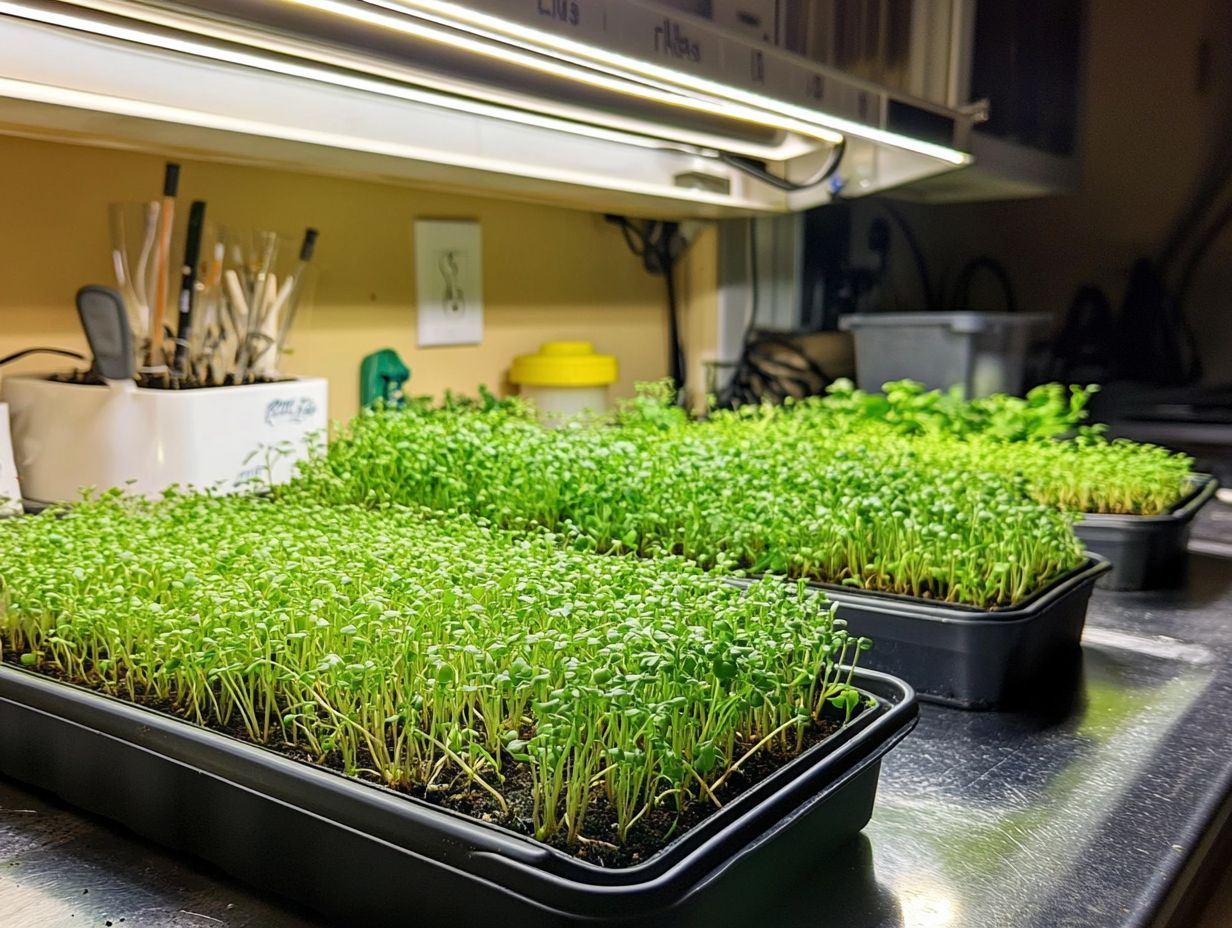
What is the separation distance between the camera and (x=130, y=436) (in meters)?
1.19

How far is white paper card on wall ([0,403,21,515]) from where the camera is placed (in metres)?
1.18

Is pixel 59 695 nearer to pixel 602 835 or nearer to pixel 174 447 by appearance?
pixel 602 835

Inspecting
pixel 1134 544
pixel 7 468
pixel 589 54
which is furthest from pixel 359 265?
pixel 1134 544

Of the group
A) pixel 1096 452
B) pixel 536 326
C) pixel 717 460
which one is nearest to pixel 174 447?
pixel 717 460

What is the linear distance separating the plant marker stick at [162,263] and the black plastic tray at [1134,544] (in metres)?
1.22

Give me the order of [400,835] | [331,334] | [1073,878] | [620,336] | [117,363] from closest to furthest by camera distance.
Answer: [400,835] → [1073,878] → [117,363] → [331,334] → [620,336]

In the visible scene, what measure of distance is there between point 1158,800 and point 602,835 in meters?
0.46

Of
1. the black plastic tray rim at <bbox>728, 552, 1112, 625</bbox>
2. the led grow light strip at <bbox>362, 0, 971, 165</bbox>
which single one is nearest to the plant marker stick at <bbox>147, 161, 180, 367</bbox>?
the led grow light strip at <bbox>362, 0, 971, 165</bbox>

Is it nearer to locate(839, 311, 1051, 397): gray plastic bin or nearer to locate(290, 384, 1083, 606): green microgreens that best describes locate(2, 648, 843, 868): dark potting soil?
locate(290, 384, 1083, 606): green microgreens

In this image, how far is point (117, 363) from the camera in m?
1.15

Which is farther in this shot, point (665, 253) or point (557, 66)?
point (665, 253)

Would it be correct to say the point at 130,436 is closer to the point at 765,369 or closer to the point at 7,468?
the point at 7,468

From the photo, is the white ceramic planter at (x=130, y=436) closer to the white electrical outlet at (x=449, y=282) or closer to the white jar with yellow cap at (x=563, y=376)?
the white electrical outlet at (x=449, y=282)

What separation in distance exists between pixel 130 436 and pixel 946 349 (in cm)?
158
